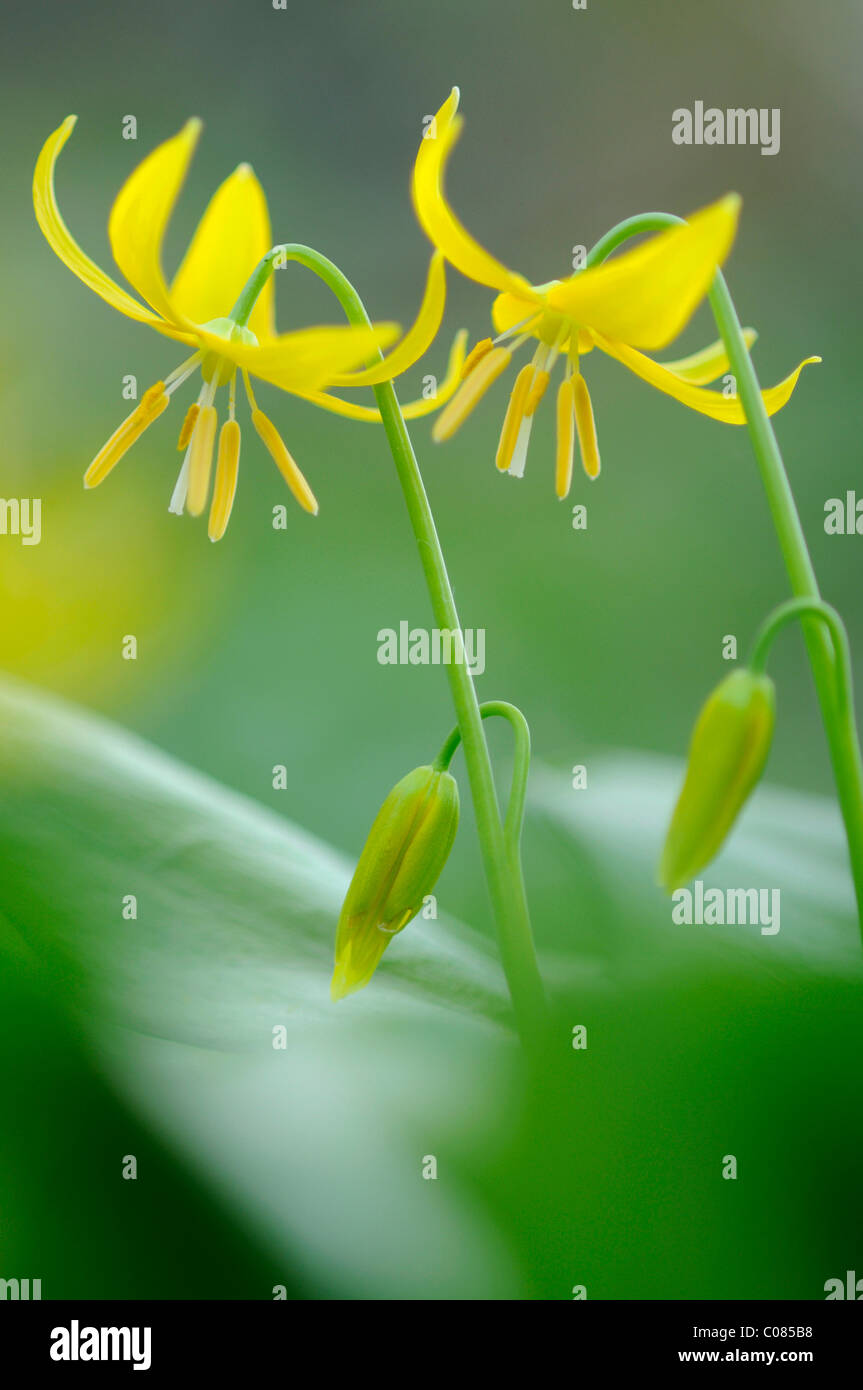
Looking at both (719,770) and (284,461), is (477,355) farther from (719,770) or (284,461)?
(719,770)

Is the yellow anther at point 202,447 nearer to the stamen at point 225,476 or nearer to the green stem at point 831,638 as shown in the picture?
the stamen at point 225,476

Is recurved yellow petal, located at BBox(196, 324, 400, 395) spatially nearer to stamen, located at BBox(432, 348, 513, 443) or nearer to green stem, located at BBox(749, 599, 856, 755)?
stamen, located at BBox(432, 348, 513, 443)

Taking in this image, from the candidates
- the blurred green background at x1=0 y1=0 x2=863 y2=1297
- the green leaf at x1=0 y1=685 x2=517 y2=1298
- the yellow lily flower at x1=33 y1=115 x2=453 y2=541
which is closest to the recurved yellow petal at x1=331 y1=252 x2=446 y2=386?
the yellow lily flower at x1=33 y1=115 x2=453 y2=541

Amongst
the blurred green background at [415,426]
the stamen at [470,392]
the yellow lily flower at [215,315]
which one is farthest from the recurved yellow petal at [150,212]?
the blurred green background at [415,426]

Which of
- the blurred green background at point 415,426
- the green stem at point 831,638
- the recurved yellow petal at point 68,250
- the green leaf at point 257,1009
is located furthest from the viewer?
the blurred green background at point 415,426

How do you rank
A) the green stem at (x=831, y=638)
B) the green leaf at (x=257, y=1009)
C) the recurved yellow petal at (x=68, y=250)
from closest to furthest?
the green leaf at (x=257, y=1009), the green stem at (x=831, y=638), the recurved yellow petal at (x=68, y=250)

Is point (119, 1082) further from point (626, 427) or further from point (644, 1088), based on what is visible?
point (626, 427)

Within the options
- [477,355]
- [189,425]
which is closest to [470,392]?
[477,355]
